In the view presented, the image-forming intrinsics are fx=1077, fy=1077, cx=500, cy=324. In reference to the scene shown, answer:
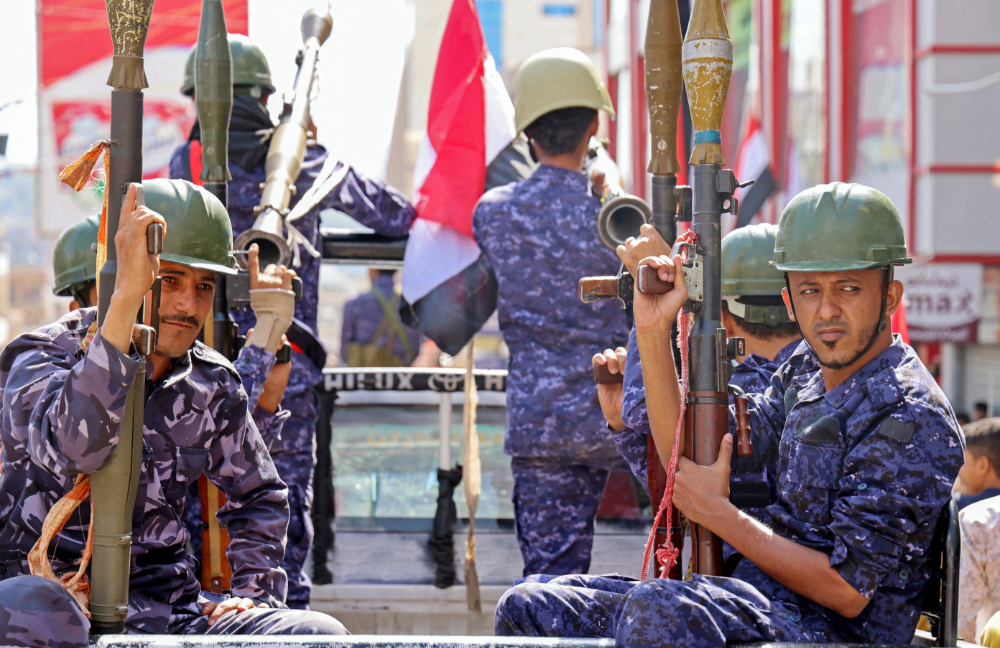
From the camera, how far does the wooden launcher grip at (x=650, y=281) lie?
2426mm

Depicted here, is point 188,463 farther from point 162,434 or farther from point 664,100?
point 664,100

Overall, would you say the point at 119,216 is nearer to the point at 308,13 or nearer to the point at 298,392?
the point at 298,392

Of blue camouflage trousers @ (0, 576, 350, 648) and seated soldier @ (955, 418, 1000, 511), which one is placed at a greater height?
blue camouflage trousers @ (0, 576, 350, 648)

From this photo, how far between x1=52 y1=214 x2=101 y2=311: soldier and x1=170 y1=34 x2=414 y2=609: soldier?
0.67 m

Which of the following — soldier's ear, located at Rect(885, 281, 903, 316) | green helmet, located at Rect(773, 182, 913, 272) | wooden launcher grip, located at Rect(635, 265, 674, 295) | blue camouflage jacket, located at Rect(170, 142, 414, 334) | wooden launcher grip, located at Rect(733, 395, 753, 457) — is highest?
blue camouflage jacket, located at Rect(170, 142, 414, 334)

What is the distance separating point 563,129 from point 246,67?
135 centimetres

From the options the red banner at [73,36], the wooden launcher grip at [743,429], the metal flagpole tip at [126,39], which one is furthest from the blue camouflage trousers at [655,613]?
the red banner at [73,36]

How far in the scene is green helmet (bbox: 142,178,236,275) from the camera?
2.77 metres

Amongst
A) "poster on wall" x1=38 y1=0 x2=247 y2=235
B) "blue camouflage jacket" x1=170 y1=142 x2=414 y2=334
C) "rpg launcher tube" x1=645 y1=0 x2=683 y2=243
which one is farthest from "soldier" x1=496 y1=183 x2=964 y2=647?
"poster on wall" x1=38 y1=0 x2=247 y2=235

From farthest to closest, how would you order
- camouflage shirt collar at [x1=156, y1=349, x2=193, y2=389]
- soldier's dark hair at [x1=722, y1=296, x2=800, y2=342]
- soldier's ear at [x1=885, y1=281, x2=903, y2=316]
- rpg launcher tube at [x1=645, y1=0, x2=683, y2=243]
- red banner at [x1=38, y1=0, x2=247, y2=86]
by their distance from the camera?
1. red banner at [x1=38, y1=0, x2=247, y2=86]
2. soldier's dark hair at [x1=722, y1=296, x2=800, y2=342]
3. rpg launcher tube at [x1=645, y1=0, x2=683, y2=243]
4. camouflage shirt collar at [x1=156, y1=349, x2=193, y2=389]
5. soldier's ear at [x1=885, y1=281, x2=903, y2=316]

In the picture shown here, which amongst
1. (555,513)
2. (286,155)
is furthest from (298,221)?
(555,513)

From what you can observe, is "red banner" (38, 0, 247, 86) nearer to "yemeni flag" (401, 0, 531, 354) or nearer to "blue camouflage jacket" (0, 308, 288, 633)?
"yemeni flag" (401, 0, 531, 354)

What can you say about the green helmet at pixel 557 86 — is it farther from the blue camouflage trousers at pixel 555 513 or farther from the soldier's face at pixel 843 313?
the soldier's face at pixel 843 313

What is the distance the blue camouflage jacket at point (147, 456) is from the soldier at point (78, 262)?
0.81m
